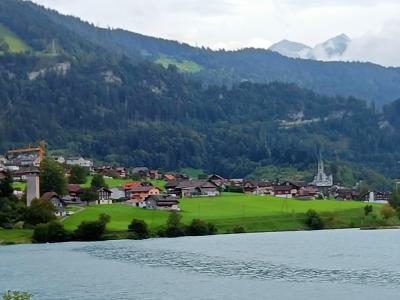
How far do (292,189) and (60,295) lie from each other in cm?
11975

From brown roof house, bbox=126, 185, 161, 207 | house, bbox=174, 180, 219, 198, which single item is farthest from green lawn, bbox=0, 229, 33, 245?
house, bbox=174, 180, 219, 198

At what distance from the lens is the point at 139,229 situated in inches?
4405

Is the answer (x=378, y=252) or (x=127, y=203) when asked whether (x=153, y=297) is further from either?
(x=127, y=203)

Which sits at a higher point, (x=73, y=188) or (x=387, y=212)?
(x=73, y=188)

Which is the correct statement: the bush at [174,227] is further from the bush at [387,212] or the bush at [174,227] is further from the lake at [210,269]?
the bush at [387,212]

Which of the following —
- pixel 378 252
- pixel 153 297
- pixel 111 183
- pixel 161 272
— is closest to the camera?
pixel 153 297

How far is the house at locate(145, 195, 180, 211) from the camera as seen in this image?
5281 inches

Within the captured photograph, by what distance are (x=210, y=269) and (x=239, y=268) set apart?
2459 mm

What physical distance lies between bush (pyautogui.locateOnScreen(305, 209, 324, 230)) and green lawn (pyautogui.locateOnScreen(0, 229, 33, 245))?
39117 millimetres

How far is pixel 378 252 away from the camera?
88688 mm

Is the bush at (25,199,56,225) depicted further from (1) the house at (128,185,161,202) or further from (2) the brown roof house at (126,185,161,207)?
(1) the house at (128,185,161,202)

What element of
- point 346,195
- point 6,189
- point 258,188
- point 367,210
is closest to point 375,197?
point 346,195

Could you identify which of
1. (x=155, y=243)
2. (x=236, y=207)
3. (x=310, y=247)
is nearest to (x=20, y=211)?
(x=155, y=243)

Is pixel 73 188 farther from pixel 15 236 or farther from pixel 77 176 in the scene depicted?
pixel 15 236
